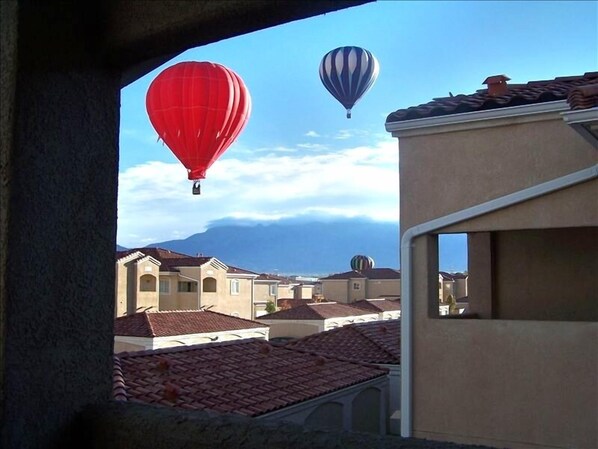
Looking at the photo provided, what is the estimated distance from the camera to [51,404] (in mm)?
1785

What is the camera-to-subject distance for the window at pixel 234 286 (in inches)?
1842

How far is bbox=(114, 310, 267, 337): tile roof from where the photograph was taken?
26.5m

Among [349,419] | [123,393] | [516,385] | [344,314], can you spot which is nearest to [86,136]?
[516,385]

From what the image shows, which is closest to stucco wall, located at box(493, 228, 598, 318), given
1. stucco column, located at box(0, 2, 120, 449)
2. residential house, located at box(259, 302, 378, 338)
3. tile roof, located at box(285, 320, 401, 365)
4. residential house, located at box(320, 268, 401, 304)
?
stucco column, located at box(0, 2, 120, 449)

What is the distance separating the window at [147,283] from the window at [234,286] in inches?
255

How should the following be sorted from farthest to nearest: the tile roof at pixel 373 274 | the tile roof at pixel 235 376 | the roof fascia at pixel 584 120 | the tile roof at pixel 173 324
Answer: the tile roof at pixel 373 274 → the tile roof at pixel 173 324 → the tile roof at pixel 235 376 → the roof fascia at pixel 584 120

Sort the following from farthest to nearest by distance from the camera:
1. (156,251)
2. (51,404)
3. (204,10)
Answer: (156,251), (51,404), (204,10)

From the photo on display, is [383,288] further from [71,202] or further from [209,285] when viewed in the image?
[71,202]

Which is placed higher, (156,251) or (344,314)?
(156,251)

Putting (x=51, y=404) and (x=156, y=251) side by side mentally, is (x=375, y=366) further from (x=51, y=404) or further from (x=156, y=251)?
(x=156, y=251)

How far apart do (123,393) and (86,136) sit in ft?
28.1

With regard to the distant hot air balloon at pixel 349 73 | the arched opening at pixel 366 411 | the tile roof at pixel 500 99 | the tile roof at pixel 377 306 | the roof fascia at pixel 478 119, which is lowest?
the arched opening at pixel 366 411

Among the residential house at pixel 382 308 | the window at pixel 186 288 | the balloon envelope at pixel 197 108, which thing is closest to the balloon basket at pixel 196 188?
the balloon envelope at pixel 197 108

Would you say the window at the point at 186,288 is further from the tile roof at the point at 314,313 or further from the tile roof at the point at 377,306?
the tile roof at the point at 377,306
